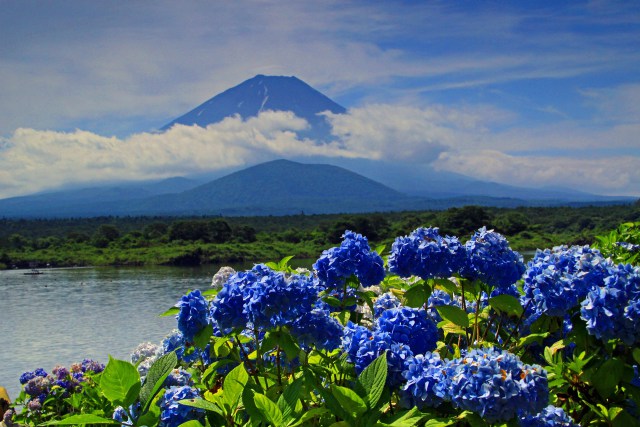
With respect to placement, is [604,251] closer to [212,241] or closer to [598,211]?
[212,241]

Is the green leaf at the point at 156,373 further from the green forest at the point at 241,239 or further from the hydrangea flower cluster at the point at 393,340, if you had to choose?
the green forest at the point at 241,239

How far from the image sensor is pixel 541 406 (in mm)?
1941

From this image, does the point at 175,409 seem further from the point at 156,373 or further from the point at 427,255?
the point at 427,255

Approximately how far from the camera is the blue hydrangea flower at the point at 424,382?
2.02 m

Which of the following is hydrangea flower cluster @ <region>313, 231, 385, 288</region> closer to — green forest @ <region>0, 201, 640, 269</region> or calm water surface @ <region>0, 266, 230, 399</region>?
calm water surface @ <region>0, 266, 230, 399</region>

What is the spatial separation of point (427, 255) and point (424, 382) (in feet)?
2.42

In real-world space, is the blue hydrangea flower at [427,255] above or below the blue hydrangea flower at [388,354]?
above

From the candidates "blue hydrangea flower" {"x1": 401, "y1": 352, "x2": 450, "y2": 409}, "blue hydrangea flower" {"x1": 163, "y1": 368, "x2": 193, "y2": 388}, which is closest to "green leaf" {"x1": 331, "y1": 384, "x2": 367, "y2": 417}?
"blue hydrangea flower" {"x1": 401, "y1": 352, "x2": 450, "y2": 409}

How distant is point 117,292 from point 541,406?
43.0m

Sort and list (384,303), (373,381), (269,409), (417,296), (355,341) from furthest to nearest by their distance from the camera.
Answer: (384,303)
(417,296)
(355,341)
(373,381)
(269,409)

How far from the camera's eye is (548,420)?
86.2 inches

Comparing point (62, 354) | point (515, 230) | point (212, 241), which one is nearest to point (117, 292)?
point (62, 354)

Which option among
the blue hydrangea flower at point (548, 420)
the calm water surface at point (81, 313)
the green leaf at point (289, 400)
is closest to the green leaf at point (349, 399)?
the green leaf at point (289, 400)

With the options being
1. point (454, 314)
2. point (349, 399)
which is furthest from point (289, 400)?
point (454, 314)
